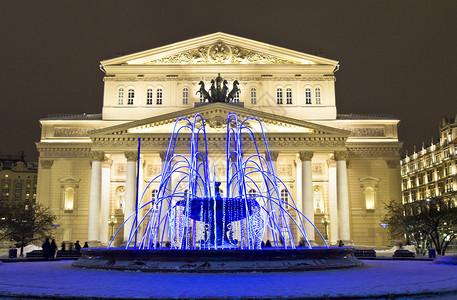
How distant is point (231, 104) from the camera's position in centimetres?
4512

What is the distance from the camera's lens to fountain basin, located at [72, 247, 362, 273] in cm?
1639

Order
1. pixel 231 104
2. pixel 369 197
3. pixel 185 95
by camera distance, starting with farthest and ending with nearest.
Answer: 1. pixel 185 95
2. pixel 369 197
3. pixel 231 104

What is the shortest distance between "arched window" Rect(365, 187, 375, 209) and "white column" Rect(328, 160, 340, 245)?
4.81m

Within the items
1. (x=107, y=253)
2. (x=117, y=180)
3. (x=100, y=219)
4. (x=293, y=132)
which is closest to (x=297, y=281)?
(x=107, y=253)

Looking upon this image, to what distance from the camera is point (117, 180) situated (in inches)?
1997

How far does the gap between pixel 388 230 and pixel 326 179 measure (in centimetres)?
743

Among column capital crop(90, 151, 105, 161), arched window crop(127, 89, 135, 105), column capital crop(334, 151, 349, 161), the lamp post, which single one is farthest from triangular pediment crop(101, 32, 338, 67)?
the lamp post

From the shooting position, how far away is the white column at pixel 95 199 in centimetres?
4391

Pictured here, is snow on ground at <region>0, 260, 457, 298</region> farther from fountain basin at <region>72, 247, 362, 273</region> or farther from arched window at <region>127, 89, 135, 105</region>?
arched window at <region>127, 89, 135, 105</region>

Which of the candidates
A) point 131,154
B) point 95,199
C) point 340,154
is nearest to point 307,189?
point 340,154

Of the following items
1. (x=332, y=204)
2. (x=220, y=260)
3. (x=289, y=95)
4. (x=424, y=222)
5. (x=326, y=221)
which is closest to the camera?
(x=220, y=260)

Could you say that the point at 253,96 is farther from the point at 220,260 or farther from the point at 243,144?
the point at 220,260

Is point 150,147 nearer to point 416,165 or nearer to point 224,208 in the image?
point 224,208

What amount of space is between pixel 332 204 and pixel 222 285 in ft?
118
